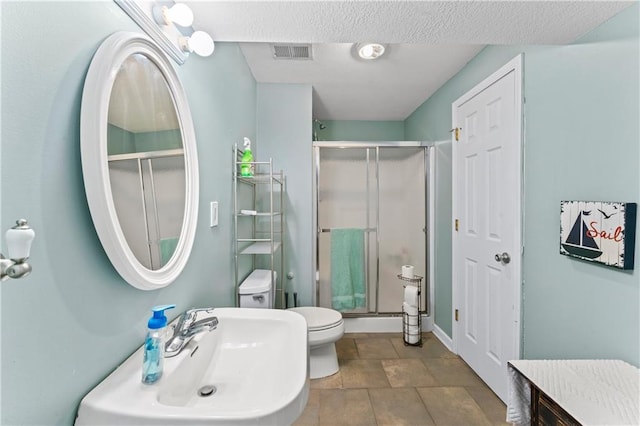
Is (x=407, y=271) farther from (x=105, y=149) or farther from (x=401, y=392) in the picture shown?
(x=105, y=149)

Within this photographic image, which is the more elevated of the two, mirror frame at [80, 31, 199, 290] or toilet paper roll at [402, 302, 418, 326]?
mirror frame at [80, 31, 199, 290]

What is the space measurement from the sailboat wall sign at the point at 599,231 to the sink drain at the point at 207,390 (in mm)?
1516

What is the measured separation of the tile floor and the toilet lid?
38cm

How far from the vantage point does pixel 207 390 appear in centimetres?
93

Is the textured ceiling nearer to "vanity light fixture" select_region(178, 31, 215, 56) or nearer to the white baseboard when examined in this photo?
"vanity light fixture" select_region(178, 31, 215, 56)

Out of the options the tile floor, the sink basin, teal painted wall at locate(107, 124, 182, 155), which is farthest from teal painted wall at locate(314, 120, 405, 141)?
the sink basin

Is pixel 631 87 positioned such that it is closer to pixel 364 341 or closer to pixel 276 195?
pixel 276 195

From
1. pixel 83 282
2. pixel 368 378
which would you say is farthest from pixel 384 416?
pixel 83 282

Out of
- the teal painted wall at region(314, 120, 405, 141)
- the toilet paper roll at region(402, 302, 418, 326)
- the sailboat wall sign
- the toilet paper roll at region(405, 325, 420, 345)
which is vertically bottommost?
the toilet paper roll at region(405, 325, 420, 345)

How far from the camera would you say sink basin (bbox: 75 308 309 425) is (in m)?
0.61

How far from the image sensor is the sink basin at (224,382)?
0.61 m

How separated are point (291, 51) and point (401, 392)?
241 centimetres

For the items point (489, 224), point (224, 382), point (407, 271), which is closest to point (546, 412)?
point (224, 382)

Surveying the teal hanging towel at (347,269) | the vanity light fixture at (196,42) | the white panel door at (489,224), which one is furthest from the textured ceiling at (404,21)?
the teal hanging towel at (347,269)
